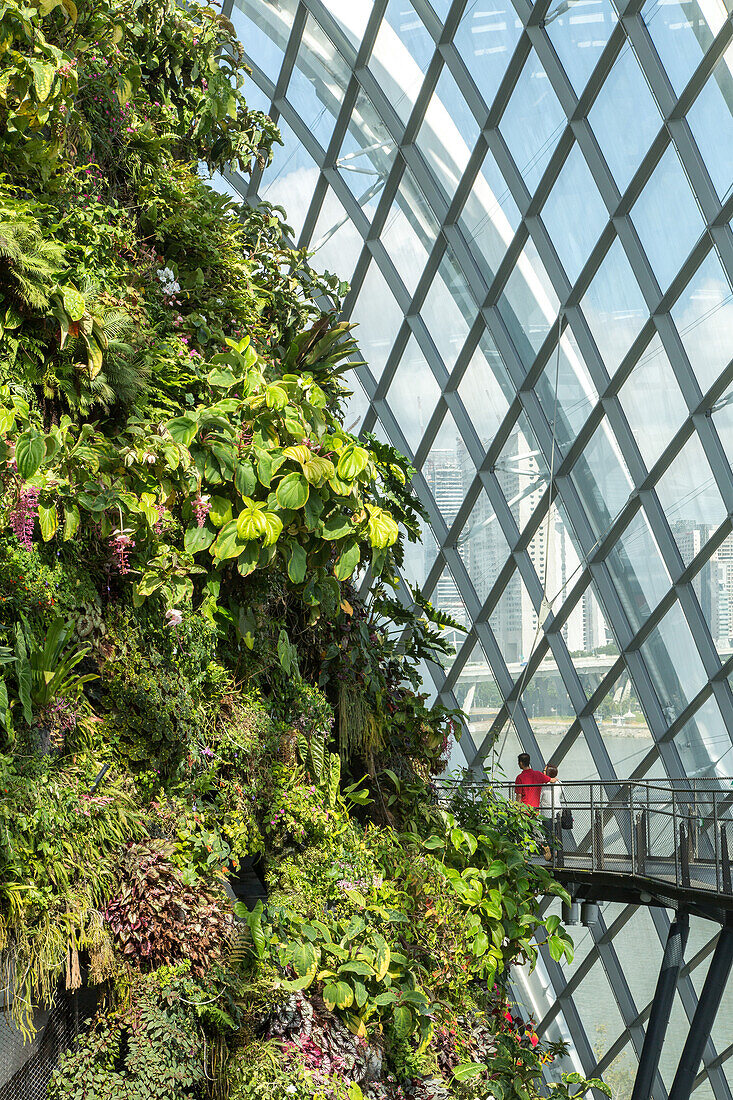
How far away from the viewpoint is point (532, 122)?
12.6m

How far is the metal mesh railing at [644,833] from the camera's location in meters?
8.16

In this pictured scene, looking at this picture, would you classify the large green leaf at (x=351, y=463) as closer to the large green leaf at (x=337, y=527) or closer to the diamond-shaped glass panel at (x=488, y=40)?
the large green leaf at (x=337, y=527)

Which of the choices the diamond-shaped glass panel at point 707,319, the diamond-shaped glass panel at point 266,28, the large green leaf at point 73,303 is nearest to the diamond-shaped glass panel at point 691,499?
the diamond-shaped glass panel at point 707,319

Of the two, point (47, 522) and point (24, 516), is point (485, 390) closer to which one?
point (47, 522)

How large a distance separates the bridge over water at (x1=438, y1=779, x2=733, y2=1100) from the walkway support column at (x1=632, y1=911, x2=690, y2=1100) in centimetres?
1

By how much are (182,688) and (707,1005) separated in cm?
615

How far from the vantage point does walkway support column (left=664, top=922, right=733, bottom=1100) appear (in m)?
8.18

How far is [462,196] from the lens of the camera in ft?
45.9

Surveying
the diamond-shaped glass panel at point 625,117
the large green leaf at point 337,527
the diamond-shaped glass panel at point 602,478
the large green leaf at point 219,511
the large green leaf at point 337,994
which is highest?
the diamond-shaped glass panel at point 625,117

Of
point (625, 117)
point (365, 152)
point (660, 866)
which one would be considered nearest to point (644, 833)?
point (660, 866)

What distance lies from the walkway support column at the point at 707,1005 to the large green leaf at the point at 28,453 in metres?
7.22

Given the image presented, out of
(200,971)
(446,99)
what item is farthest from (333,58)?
(200,971)

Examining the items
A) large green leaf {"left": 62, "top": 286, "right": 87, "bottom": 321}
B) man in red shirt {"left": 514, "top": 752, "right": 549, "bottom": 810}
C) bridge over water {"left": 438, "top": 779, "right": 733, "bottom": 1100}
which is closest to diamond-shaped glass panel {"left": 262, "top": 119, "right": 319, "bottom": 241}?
man in red shirt {"left": 514, "top": 752, "right": 549, "bottom": 810}

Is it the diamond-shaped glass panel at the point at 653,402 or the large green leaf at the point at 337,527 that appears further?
the diamond-shaped glass panel at the point at 653,402
